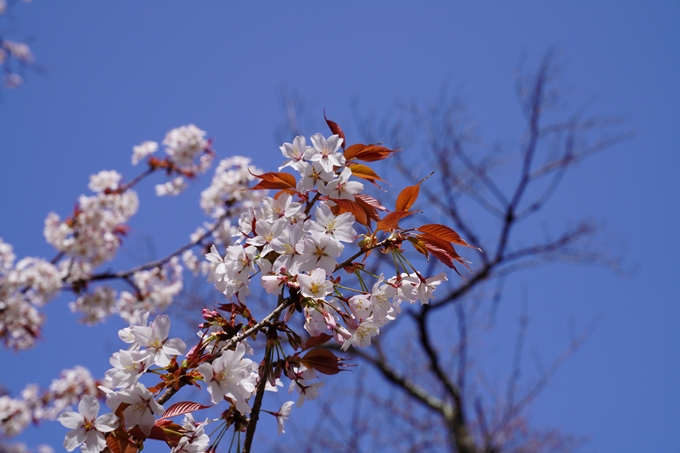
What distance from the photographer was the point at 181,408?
3.09ft

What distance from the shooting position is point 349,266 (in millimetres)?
1000

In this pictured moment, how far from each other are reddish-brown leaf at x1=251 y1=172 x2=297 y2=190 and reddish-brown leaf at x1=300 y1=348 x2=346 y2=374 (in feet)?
1.19

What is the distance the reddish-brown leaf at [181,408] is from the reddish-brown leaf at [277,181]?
464 millimetres

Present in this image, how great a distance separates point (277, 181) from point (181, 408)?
19.8 inches

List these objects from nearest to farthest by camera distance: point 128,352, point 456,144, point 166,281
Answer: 1. point 128,352
2. point 166,281
3. point 456,144

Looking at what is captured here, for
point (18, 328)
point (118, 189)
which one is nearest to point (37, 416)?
point (18, 328)

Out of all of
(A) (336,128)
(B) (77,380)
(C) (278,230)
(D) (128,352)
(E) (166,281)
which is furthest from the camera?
(B) (77,380)

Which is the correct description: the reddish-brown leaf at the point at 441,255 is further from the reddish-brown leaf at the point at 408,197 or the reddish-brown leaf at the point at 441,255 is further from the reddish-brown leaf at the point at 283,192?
the reddish-brown leaf at the point at 283,192

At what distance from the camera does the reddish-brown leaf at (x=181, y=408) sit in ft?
3.05

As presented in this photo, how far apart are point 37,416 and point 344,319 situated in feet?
15.4

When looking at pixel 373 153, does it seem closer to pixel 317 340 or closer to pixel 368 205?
pixel 368 205

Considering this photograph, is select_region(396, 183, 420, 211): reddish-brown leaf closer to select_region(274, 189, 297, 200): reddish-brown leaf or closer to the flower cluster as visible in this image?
the flower cluster

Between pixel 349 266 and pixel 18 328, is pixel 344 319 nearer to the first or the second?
pixel 349 266

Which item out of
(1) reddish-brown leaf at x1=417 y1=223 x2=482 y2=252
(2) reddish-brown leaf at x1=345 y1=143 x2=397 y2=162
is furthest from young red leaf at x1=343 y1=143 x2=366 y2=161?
(1) reddish-brown leaf at x1=417 y1=223 x2=482 y2=252
